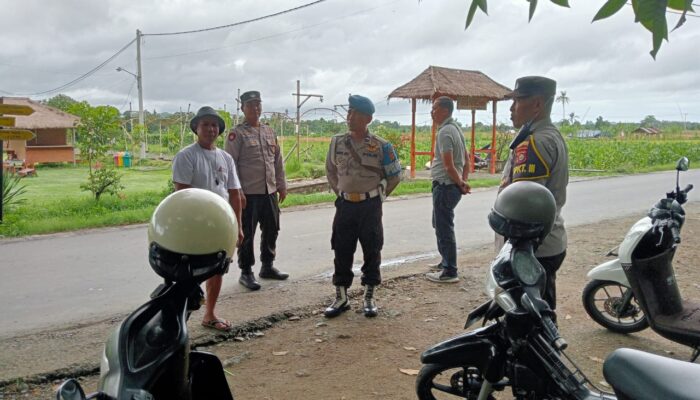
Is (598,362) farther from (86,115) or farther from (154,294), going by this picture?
(86,115)

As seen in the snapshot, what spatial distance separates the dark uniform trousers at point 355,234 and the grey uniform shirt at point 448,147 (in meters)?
1.11

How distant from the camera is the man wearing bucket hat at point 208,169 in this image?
4105 millimetres

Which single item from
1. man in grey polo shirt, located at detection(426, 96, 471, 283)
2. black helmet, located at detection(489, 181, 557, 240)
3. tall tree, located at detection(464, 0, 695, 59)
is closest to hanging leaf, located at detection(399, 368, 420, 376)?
black helmet, located at detection(489, 181, 557, 240)

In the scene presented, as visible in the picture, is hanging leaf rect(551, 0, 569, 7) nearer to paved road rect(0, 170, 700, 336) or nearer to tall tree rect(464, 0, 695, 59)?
tall tree rect(464, 0, 695, 59)

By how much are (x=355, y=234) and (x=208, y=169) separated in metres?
1.29

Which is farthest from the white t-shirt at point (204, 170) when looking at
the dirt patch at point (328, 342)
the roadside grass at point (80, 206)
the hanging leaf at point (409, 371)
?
the roadside grass at point (80, 206)

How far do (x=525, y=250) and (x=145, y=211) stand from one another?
882 centimetres

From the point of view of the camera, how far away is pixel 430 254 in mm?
6934

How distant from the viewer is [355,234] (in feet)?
15.0

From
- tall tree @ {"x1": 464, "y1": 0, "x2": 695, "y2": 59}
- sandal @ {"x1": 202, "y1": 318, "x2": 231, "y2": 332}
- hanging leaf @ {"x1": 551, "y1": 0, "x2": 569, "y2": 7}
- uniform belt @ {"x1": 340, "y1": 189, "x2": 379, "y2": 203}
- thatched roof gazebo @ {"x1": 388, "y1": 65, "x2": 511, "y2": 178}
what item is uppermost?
thatched roof gazebo @ {"x1": 388, "y1": 65, "x2": 511, "y2": 178}

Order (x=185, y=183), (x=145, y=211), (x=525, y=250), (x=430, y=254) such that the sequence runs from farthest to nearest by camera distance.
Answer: (x=145, y=211) → (x=430, y=254) → (x=185, y=183) → (x=525, y=250)

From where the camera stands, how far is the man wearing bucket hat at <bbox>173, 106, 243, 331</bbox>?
4105 mm

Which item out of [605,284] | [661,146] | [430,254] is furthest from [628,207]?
[661,146]

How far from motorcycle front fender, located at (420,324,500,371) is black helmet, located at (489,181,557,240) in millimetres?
418
